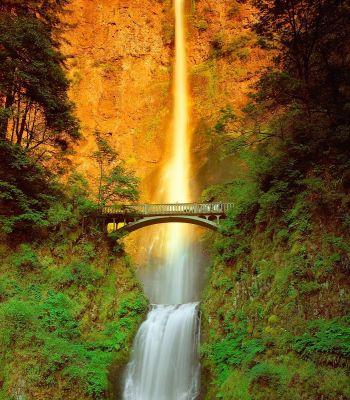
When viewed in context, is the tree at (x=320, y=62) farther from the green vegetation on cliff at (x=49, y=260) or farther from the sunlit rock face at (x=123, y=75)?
the sunlit rock face at (x=123, y=75)

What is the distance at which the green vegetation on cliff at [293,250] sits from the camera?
1009 cm

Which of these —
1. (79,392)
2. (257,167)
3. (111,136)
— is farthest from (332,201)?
(111,136)

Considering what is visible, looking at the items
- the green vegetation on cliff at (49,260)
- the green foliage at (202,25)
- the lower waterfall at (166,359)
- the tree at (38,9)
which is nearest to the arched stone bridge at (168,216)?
the green vegetation on cliff at (49,260)

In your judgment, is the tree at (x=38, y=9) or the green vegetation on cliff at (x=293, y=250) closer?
the green vegetation on cliff at (x=293, y=250)

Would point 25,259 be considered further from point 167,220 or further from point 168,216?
point 167,220

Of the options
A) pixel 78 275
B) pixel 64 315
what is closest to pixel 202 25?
pixel 78 275

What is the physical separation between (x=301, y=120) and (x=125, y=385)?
44.6 feet

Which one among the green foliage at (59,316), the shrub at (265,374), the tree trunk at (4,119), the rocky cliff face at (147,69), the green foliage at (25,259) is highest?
the rocky cliff face at (147,69)

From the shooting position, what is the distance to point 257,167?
15.7 metres

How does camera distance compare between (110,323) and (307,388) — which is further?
(110,323)

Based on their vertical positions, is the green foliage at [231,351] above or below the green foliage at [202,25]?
below

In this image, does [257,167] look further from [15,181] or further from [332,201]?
[15,181]

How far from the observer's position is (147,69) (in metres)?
41.6

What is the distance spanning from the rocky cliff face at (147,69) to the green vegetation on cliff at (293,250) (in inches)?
687
